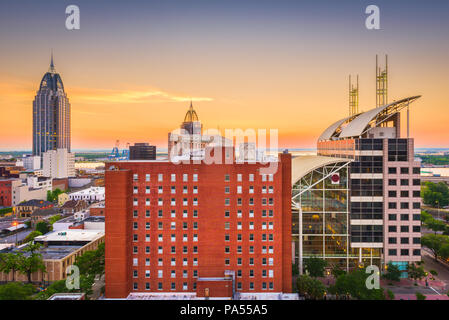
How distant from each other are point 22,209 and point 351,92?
9412cm

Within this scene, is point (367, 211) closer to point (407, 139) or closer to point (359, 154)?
point (359, 154)

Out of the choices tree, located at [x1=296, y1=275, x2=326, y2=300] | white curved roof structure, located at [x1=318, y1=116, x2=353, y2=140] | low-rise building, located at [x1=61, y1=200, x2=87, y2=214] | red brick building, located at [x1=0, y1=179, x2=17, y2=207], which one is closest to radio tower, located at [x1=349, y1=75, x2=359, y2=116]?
white curved roof structure, located at [x1=318, y1=116, x2=353, y2=140]

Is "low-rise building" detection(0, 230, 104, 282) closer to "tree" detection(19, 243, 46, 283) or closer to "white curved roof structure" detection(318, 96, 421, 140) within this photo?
"tree" detection(19, 243, 46, 283)

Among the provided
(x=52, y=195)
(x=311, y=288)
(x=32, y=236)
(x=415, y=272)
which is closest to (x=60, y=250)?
(x=32, y=236)

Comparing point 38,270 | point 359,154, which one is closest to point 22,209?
point 38,270

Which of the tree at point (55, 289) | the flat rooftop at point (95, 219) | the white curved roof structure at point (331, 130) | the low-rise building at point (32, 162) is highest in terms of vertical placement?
the white curved roof structure at point (331, 130)

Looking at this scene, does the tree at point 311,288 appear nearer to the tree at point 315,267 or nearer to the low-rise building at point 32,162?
the tree at point 315,267

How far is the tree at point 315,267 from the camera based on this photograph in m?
39.5

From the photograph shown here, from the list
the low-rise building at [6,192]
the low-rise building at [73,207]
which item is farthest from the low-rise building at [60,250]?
the low-rise building at [6,192]

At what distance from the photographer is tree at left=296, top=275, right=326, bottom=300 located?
33.6 metres

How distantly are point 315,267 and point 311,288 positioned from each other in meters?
6.33

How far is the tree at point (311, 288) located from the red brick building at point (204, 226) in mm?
2396

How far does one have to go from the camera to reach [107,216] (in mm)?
35188

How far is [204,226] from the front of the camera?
3691cm
